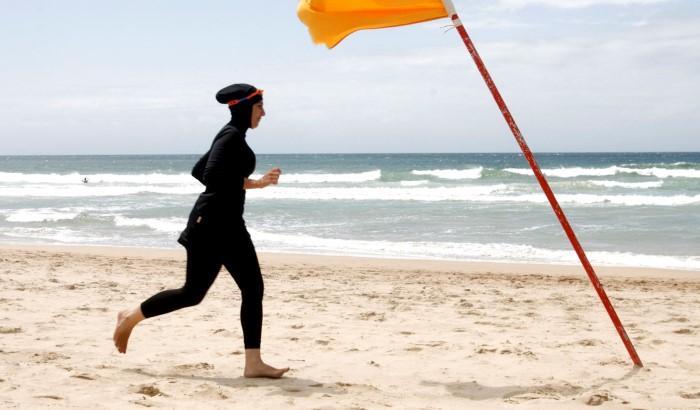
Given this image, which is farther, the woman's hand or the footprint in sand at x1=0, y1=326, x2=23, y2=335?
the footprint in sand at x1=0, y1=326, x2=23, y2=335

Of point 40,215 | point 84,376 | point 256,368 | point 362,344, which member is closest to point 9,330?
point 84,376

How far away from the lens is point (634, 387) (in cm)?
452

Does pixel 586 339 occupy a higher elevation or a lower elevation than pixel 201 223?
lower

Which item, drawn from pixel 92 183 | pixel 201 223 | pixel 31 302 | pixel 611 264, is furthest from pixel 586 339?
pixel 92 183

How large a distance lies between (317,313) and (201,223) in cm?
278

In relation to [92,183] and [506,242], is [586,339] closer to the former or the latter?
[506,242]

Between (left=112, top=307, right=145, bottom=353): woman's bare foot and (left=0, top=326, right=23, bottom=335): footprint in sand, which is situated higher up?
(left=112, top=307, right=145, bottom=353): woman's bare foot

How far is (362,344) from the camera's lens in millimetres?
5695

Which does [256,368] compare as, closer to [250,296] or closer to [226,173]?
[250,296]

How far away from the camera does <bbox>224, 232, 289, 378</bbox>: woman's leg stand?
176 inches

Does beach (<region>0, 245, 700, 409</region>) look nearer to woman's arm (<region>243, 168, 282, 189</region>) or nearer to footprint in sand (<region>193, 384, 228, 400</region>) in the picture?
footprint in sand (<region>193, 384, 228, 400</region>)

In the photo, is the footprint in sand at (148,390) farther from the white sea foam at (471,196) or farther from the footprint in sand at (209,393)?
the white sea foam at (471,196)

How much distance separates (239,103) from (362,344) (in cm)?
205

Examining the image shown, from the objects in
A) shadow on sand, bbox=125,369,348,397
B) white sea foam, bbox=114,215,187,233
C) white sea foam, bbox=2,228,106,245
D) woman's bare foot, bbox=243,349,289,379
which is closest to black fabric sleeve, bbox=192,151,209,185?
woman's bare foot, bbox=243,349,289,379
